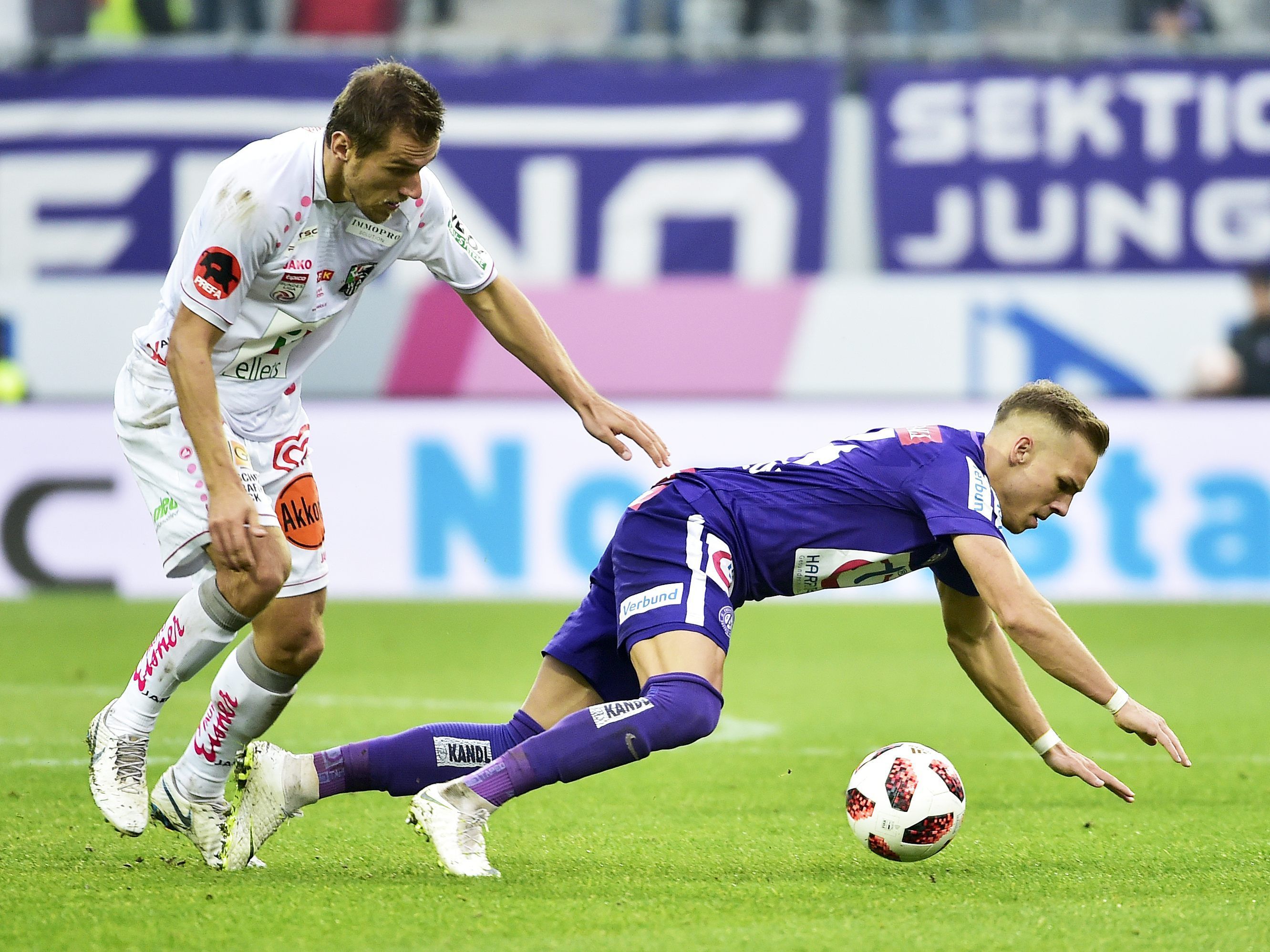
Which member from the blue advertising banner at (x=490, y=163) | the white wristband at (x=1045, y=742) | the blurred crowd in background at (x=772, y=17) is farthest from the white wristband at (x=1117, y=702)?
the blurred crowd in background at (x=772, y=17)

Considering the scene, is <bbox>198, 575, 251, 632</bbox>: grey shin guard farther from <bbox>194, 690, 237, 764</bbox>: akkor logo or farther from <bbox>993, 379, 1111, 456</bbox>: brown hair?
<bbox>993, 379, 1111, 456</bbox>: brown hair

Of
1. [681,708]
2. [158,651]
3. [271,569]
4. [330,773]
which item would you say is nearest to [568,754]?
[681,708]

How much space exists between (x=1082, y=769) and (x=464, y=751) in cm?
159

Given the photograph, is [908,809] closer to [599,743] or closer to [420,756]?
[599,743]

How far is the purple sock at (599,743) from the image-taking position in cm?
400

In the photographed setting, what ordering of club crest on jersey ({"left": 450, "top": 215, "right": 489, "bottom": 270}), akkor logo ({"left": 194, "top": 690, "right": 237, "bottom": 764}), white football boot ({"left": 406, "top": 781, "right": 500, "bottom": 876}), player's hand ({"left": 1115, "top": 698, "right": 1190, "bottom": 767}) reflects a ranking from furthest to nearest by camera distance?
club crest on jersey ({"left": 450, "top": 215, "right": 489, "bottom": 270}), akkor logo ({"left": 194, "top": 690, "right": 237, "bottom": 764}), white football boot ({"left": 406, "top": 781, "right": 500, "bottom": 876}), player's hand ({"left": 1115, "top": 698, "right": 1190, "bottom": 767})

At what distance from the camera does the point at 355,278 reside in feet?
14.9

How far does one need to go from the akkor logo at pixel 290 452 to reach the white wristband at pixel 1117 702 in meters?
2.19

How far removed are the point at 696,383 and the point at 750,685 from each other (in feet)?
16.4

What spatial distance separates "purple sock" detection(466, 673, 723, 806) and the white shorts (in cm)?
86

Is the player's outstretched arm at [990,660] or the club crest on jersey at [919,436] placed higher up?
the club crest on jersey at [919,436]

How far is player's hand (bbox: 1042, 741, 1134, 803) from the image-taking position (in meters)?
4.06

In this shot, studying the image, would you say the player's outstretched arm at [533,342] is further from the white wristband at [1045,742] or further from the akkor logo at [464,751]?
the white wristband at [1045,742]

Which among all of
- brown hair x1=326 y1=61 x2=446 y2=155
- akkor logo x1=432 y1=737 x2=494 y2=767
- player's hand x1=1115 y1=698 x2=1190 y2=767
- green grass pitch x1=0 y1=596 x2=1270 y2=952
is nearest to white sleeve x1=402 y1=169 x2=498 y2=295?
brown hair x1=326 y1=61 x2=446 y2=155
